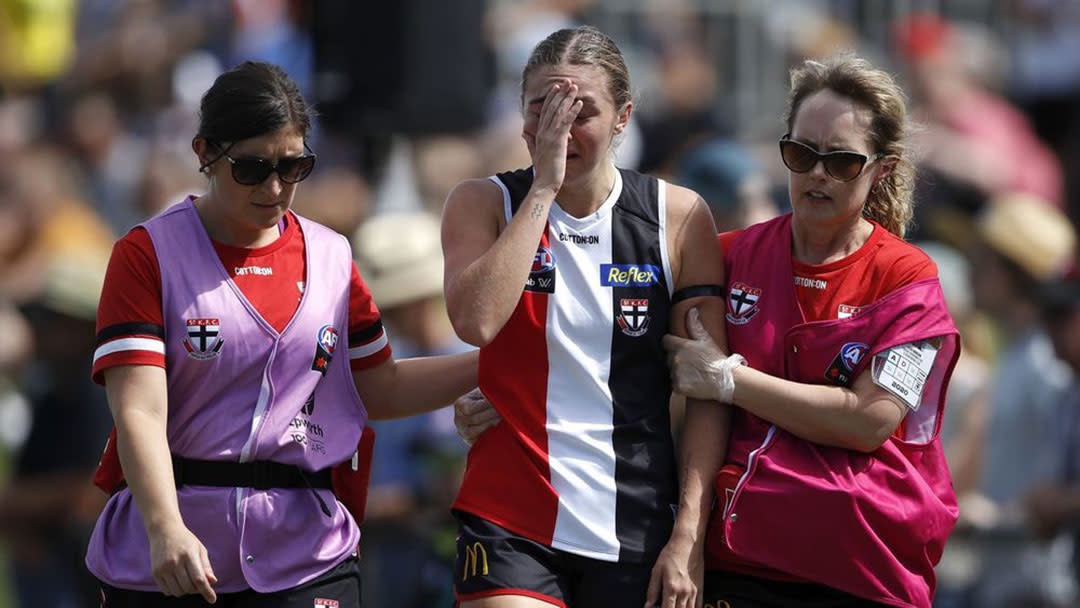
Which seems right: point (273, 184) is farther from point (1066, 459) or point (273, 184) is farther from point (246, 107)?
point (1066, 459)

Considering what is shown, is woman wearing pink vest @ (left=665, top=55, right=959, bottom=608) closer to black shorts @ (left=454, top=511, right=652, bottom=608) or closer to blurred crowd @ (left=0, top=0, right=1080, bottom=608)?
black shorts @ (left=454, top=511, right=652, bottom=608)

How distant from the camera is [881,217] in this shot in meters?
5.25

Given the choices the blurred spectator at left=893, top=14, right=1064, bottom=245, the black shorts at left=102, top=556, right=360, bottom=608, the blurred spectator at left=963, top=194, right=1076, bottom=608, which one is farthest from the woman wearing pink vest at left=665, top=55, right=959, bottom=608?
A: the blurred spectator at left=893, top=14, right=1064, bottom=245

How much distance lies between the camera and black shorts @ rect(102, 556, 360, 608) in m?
4.84

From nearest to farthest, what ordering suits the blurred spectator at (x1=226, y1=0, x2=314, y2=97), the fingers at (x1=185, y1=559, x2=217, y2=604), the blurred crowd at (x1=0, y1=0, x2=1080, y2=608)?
1. the fingers at (x1=185, y1=559, x2=217, y2=604)
2. the blurred crowd at (x1=0, y1=0, x2=1080, y2=608)
3. the blurred spectator at (x1=226, y1=0, x2=314, y2=97)

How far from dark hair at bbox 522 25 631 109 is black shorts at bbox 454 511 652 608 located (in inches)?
49.2

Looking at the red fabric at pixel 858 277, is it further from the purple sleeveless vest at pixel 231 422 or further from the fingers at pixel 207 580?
the fingers at pixel 207 580

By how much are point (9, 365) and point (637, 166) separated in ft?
13.0

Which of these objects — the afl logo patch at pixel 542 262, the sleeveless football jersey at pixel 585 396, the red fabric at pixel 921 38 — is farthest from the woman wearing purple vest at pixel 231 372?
the red fabric at pixel 921 38

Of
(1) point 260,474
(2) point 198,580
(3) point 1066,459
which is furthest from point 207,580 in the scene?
(3) point 1066,459

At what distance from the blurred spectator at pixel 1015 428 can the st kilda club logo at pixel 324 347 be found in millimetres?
4484

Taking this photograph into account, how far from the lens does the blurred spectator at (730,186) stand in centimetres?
740

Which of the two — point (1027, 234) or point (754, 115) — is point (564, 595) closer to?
point (1027, 234)

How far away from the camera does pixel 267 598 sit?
4898 millimetres
